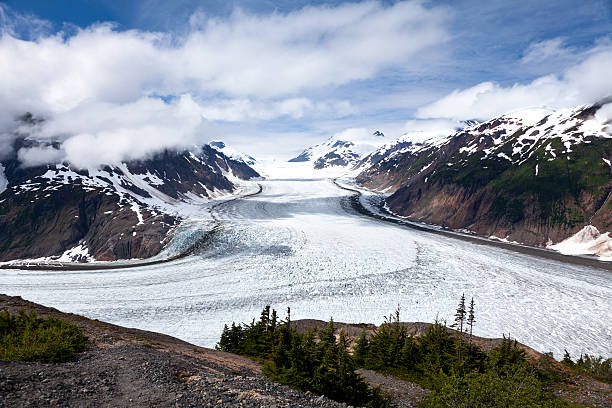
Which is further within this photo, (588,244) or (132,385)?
(588,244)

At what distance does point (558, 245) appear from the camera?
206 feet

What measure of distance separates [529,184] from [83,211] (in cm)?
11191

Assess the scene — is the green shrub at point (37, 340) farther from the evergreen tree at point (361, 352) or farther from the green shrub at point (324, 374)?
the evergreen tree at point (361, 352)

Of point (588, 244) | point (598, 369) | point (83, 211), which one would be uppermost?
point (588, 244)

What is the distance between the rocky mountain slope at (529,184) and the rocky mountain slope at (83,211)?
239ft

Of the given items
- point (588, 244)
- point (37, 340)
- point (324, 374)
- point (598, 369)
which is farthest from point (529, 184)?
point (37, 340)

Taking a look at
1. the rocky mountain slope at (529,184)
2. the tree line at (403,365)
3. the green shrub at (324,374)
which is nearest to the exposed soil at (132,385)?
the green shrub at (324,374)

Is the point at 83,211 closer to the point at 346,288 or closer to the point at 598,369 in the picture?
the point at 346,288

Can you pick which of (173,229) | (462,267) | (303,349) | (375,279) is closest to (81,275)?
(173,229)

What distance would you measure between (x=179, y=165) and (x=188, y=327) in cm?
12537

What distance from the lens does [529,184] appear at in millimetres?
75625

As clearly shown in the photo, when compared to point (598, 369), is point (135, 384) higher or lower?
higher

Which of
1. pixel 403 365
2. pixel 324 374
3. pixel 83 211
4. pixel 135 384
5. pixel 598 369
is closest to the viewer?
pixel 135 384

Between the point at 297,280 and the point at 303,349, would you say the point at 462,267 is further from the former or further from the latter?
the point at 303,349
